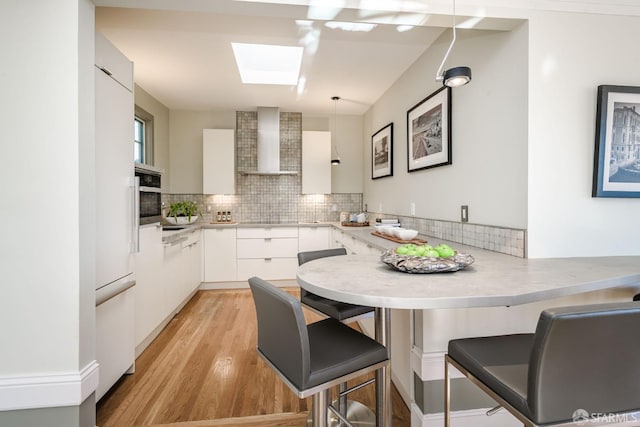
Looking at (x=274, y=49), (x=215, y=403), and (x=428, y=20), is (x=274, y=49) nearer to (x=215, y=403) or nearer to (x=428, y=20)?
(x=428, y=20)

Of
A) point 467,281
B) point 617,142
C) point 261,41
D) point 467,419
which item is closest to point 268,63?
point 261,41

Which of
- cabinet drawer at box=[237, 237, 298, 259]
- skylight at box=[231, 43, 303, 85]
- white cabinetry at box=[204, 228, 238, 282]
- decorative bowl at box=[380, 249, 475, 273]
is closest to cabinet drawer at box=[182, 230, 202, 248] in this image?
white cabinetry at box=[204, 228, 238, 282]

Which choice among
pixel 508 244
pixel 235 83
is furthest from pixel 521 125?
pixel 235 83

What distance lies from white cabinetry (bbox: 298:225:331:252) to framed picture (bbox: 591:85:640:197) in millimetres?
3138

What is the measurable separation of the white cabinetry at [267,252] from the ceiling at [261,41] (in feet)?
5.71

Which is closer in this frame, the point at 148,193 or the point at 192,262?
the point at 148,193

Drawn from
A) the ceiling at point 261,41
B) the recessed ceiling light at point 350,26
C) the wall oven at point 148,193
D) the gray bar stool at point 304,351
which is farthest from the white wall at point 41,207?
the recessed ceiling light at point 350,26

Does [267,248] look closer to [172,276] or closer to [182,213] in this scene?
[182,213]

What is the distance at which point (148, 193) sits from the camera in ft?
7.93

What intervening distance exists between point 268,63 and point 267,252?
2.32 meters

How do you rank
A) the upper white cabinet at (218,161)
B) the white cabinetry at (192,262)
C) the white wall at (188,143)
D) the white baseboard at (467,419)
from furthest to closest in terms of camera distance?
the white wall at (188,143), the upper white cabinet at (218,161), the white cabinetry at (192,262), the white baseboard at (467,419)

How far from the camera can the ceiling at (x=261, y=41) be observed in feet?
5.65

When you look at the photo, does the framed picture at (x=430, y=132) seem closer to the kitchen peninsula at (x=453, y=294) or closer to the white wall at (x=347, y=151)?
the kitchen peninsula at (x=453, y=294)

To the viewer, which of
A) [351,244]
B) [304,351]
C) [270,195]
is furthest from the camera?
[270,195]
